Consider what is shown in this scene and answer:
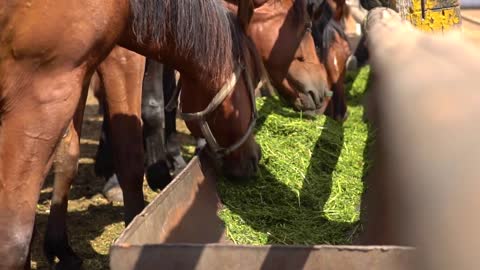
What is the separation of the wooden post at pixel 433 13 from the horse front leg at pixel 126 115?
5.16ft

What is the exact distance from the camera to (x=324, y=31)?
21.8 ft

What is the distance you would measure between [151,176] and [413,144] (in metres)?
3.88

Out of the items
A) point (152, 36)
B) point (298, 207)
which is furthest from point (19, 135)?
point (298, 207)

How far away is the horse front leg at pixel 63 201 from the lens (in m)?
3.73

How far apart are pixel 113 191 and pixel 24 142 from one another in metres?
2.85

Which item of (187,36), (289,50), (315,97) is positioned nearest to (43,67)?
(187,36)

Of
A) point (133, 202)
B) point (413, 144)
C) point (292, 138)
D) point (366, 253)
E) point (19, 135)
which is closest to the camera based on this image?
point (413, 144)

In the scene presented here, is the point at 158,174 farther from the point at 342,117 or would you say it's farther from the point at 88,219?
the point at 342,117

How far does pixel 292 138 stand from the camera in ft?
15.1

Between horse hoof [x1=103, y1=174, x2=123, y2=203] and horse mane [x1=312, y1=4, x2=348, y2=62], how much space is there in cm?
239

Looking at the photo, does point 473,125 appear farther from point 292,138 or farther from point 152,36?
point 292,138

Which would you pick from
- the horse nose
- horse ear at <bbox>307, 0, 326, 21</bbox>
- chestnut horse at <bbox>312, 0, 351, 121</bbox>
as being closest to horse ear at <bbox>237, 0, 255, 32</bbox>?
the horse nose

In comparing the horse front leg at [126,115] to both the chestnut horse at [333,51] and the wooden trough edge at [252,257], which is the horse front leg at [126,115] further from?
the chestnut horse at [333,51]

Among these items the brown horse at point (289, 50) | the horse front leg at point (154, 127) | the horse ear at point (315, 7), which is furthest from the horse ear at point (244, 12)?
the horse ear at point (315, 7)
